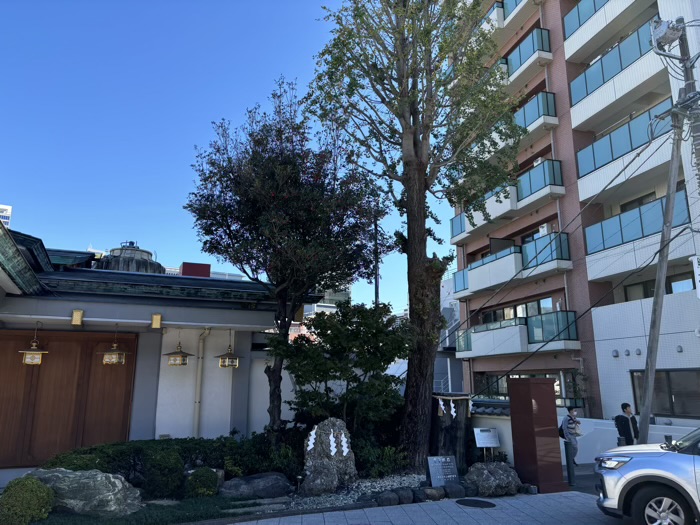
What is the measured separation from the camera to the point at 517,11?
24.0 m

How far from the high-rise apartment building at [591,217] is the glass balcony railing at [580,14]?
0.05 metres

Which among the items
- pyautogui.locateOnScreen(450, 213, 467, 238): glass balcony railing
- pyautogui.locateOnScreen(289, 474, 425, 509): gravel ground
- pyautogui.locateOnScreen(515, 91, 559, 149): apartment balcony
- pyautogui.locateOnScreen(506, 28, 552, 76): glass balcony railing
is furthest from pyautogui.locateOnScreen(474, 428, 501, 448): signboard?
pyautogui.locateOnScreen(506, 28, 552, 76): glass balcony railing

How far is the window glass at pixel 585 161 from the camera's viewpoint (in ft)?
63.3

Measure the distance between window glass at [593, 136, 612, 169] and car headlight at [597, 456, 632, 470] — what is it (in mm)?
13823

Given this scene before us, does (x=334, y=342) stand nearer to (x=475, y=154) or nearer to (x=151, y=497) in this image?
(x=151, y=497)

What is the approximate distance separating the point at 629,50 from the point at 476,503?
16.2 meters

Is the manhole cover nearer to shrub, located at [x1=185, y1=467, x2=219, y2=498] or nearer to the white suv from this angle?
the white suv

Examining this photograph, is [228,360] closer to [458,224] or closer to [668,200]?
[668,200]

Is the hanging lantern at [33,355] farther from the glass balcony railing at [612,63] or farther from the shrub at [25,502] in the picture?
the glass balcony railing at [612,63]

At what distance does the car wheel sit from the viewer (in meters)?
6.44

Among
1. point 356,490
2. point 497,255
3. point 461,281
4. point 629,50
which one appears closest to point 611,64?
point 629,50

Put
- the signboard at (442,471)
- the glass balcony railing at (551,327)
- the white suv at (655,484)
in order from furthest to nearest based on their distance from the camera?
the glass balcony railing at (551,327) < the signboard at (442,471) < the white suv at (655,484)

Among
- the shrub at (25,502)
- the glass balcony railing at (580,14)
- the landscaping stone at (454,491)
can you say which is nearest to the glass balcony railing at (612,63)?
the glass balcony railing at (580,14)

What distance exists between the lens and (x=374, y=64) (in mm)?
11984
